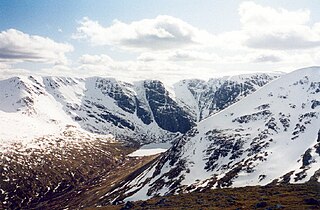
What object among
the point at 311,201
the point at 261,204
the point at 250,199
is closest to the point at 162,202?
the point at 250,199

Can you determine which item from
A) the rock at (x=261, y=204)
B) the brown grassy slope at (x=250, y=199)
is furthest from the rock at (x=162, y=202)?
the rock at (x=261, y=204)

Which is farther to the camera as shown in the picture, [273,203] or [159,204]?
[159,204]

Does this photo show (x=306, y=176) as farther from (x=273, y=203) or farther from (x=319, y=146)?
(x=273, y=203)

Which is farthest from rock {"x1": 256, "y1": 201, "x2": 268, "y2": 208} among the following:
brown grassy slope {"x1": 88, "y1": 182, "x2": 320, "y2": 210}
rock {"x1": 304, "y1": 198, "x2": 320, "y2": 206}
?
rock {"x1": 304, "y1": 198, "x2": 320, "y2": 206}

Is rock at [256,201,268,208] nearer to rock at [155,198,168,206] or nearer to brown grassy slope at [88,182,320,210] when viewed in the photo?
brown grassy slope at [88,182,320,210]

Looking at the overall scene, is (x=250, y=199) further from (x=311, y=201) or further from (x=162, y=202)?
(x=162, y=202)

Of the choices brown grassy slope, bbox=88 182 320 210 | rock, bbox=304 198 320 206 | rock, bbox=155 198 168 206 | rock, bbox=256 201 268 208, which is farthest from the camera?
rock, bbox=155 198 168 206

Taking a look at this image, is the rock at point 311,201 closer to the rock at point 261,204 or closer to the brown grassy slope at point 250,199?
the brown grassy slope at point 250,199

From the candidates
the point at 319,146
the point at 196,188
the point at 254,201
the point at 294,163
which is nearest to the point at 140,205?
the point at 196,188
